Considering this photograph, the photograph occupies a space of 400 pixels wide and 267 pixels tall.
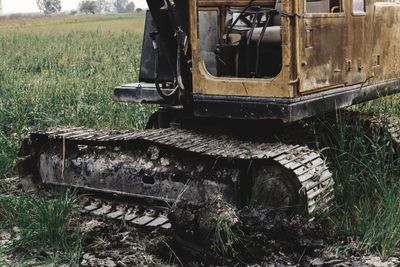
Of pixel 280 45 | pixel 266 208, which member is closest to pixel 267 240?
pixel 266 208

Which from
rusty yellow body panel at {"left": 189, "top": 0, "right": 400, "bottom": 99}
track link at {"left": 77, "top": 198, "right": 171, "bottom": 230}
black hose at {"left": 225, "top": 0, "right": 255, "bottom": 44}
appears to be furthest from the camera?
track link at {"left": 77, "top": 198, "right": 171, "bottom": 230}

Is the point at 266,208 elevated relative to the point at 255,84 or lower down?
lower down

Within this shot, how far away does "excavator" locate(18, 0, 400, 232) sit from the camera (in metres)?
4.87

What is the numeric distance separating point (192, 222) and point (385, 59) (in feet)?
8.13

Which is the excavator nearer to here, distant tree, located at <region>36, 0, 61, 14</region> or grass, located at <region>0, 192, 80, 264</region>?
grass, located at <region>0, 192, 80, 264</region>

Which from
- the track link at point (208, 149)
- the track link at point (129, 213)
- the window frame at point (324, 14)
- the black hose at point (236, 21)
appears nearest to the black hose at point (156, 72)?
the track link at point (208, 149)

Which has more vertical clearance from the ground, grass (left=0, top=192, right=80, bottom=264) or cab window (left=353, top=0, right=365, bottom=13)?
cab window (left=353, top=0, right=365, bottom=13)

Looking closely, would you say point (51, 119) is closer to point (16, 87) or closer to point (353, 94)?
point (16, 87)

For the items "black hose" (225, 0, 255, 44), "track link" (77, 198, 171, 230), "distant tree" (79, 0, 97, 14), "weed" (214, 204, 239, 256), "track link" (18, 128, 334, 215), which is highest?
"distant tree" (79, 0, 97, 14)

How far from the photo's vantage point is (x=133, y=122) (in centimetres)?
838

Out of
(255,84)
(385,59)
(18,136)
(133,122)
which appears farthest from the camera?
(133,122)

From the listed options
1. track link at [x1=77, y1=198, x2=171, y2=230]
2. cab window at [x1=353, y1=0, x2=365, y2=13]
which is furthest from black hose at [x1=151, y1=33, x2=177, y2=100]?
cab window at [x1=353, y1=0, x2=365, y2=13]

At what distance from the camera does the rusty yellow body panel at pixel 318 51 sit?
482 centimetres

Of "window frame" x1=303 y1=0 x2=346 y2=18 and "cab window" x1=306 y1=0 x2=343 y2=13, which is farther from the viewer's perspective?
"cab window" x1=306 y1=0 x2=343 y2=13
